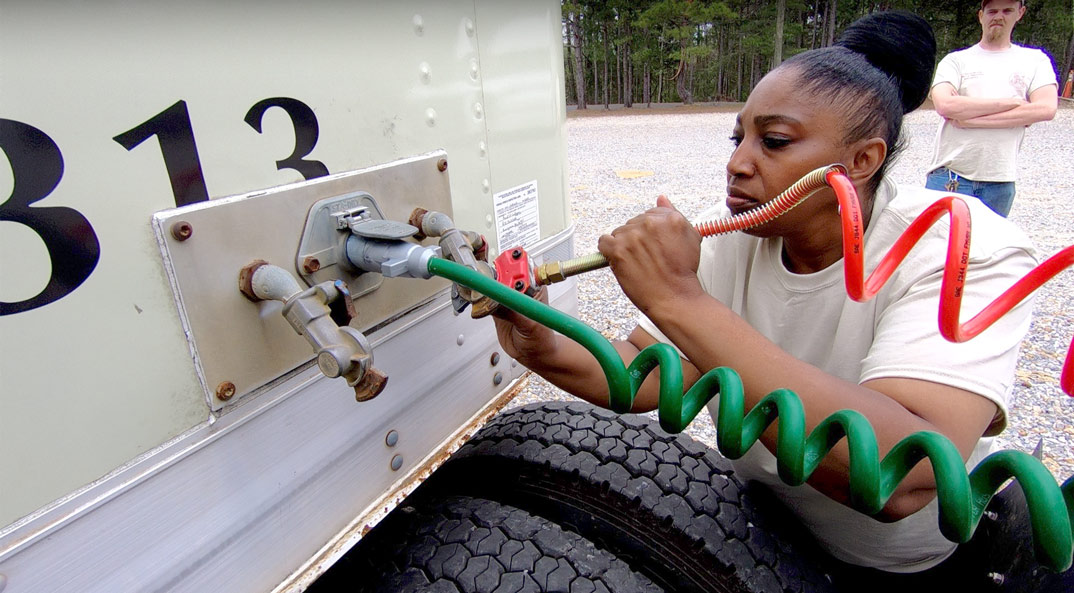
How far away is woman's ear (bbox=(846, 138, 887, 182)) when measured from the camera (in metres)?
1.14

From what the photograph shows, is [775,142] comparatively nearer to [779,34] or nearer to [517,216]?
[517,216]

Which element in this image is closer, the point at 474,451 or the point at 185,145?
the point at 185,145

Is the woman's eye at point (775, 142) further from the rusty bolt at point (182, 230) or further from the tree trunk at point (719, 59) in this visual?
the tree trunk at point (719, 59)

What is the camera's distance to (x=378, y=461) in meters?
1.03

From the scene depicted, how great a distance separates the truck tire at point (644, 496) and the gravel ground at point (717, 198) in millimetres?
712

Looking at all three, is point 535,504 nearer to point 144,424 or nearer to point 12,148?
point 144,424

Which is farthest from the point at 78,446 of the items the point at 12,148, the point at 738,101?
the point at 738,101

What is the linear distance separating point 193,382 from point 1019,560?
1.30 meters

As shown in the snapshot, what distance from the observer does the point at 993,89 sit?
3082 mm

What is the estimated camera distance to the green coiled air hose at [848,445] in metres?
0.65

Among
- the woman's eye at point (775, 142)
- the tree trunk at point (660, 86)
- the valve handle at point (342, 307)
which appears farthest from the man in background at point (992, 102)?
the tree trunk at point (660, 86)

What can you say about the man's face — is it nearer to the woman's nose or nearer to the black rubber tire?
the woman's nose

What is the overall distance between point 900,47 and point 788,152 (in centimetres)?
36

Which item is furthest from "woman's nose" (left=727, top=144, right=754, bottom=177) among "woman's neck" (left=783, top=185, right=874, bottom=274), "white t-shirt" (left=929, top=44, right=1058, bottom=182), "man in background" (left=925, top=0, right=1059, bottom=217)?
"white t-shirt" (left=929, top=44, right=1058, bottom=182)
